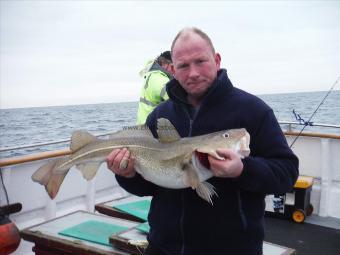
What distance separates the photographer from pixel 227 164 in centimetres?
197

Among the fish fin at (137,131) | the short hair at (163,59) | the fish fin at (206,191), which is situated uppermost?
the short hair at (163,59)

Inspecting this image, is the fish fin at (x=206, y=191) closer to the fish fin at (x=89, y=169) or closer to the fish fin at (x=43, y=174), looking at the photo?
the fish fin at (x=89, y=169)

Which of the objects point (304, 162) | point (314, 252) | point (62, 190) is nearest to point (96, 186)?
point (62, 190)

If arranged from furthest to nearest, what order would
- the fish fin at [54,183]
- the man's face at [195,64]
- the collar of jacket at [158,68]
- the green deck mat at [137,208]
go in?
the collar of jacket at [158,68]
the green deck mat at [137,208]
the fish fin at [54,183]
the man's face at [195,64]

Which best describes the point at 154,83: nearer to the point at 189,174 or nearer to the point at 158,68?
the point at 158,68

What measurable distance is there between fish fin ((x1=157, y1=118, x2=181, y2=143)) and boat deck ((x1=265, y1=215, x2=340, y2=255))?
3825mm

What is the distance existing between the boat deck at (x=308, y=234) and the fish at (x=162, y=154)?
3749mm

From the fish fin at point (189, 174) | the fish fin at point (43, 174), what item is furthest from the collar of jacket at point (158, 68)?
the fish fin at point (189, 174)

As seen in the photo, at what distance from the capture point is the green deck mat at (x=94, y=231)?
3576 millimetres

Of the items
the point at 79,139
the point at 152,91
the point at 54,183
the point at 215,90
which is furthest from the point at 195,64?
the point at 152,91

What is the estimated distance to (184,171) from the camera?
227 centimetres

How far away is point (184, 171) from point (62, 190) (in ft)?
12.8

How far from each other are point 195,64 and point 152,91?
6.90 ft

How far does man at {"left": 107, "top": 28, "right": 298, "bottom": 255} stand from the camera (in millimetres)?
2143
